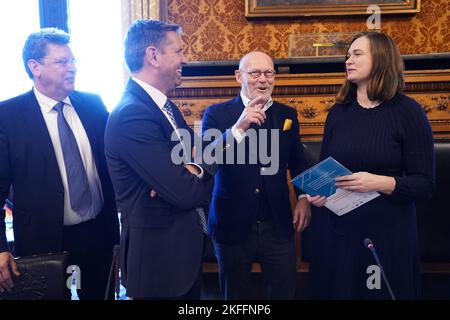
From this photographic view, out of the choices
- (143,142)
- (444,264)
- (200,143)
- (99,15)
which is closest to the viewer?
(143,142)

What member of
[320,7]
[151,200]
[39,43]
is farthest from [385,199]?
[320,7]

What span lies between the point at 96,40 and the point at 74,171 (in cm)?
222

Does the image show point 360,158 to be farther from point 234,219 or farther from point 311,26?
point 311,26

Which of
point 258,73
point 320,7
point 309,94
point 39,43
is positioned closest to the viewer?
point 39,43

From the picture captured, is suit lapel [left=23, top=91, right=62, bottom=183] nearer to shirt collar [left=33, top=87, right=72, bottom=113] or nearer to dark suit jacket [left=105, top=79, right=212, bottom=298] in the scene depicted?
shirt collar [left=33, top=87, right=72, bottom=113]

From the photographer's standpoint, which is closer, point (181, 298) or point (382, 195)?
point (181, 298)

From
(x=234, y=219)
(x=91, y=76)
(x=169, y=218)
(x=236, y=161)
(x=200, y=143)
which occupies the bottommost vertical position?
(x=234, y=219)

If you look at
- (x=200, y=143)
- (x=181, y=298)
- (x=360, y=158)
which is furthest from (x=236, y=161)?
(x=181, y=298)

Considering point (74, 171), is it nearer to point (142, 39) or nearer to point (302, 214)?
point (142, 39)

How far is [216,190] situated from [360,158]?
0.70 m

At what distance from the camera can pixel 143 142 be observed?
1.30 metres

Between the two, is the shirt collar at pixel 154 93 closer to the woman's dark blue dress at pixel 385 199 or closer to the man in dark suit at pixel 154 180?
the man in dark suit at pixel 154 180

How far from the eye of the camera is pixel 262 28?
327cm

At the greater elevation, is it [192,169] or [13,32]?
[13,32]
